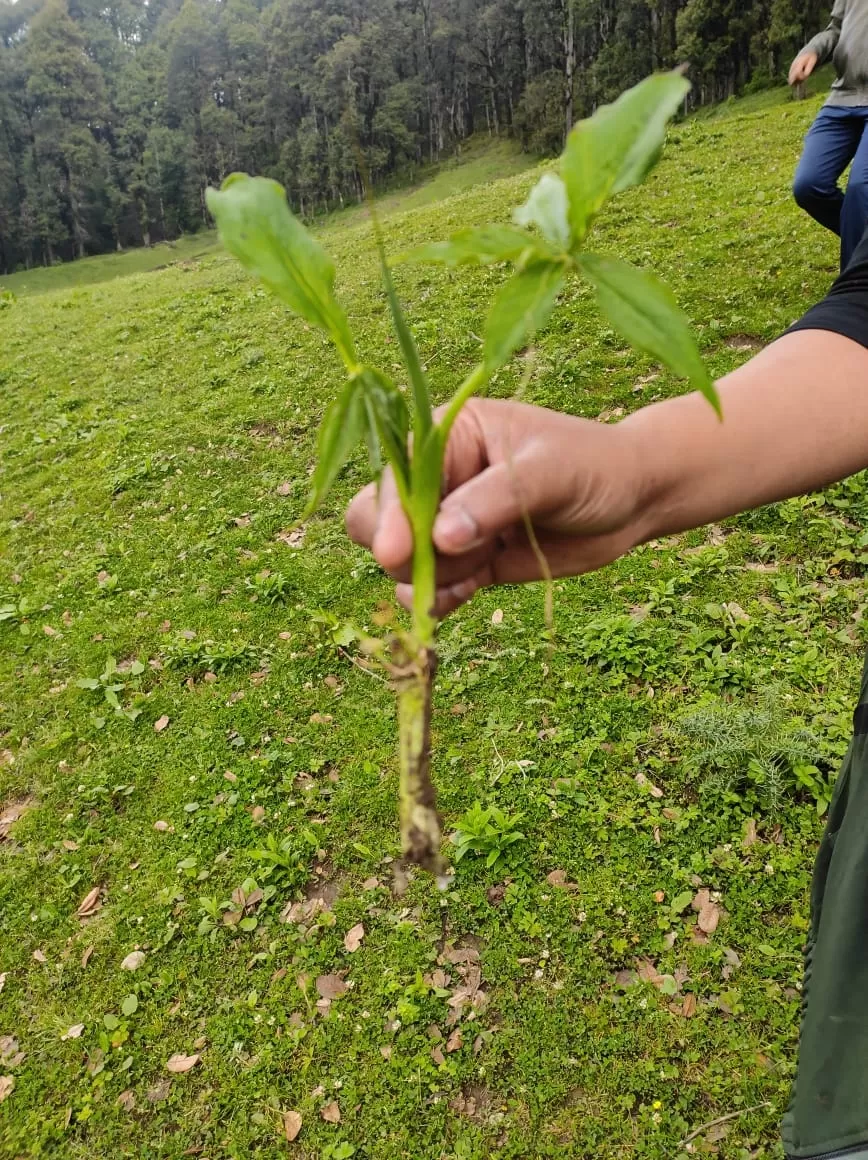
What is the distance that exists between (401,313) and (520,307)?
0.21 meters

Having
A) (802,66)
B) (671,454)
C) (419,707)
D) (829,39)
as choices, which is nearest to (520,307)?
(419,707)

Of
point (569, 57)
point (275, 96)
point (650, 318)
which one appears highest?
point (275, 96)

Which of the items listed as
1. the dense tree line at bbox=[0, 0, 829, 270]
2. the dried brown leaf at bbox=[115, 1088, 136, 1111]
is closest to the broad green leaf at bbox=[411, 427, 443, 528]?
the dried brown leaf at bbox=[115, 1088, 136, 1111]

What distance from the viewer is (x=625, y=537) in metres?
1.50

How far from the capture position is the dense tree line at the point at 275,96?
124 feet

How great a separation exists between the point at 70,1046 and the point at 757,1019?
2.56 metres

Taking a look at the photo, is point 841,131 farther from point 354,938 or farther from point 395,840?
point 354,938

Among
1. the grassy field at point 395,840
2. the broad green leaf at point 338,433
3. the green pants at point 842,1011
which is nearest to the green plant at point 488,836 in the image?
the grassy field at point 395,840

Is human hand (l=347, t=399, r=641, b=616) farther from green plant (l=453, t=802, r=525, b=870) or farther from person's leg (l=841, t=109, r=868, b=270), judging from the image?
person's leg (l=841, t=109, r=868, b=270)

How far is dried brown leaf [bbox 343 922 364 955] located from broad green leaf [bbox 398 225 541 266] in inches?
112

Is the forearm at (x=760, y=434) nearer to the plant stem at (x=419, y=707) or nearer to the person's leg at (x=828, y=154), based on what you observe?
the plant stem at (x=419, y=707)

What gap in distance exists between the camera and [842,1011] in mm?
1645

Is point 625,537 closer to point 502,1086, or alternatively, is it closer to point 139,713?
point 502,1086

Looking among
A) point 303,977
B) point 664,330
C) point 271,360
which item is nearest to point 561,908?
point 303,977
